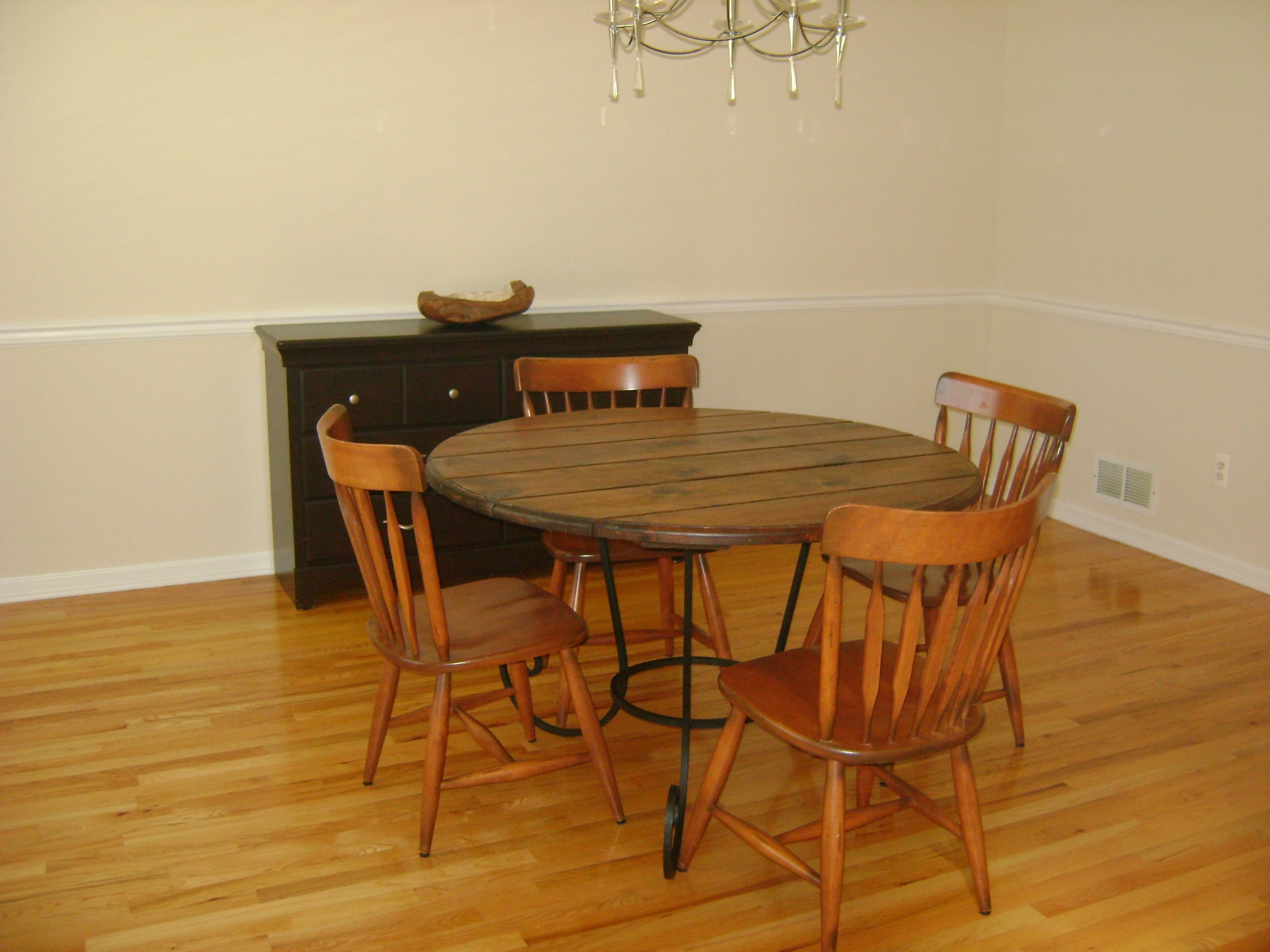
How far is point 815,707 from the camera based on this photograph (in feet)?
6.62

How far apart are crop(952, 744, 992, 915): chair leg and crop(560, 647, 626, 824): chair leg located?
70cm

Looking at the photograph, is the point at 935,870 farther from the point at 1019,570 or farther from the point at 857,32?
the point at 857,32

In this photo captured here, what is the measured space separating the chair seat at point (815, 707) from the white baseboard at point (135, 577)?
2.29 metres

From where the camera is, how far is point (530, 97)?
156 inches

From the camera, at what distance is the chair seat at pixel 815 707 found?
1909 mm

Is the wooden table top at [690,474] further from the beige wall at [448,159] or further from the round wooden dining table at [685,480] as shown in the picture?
the beige wall at [448,159]

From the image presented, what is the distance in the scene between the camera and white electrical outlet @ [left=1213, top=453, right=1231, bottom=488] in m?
3.91

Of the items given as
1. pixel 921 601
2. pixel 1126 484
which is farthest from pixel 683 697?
pixel 1126 484

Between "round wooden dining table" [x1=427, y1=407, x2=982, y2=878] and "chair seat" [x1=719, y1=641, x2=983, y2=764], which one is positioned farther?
"round wooden dining table" [x1=427, y1=407, x2=982, y2=878]

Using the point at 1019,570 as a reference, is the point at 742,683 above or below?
below

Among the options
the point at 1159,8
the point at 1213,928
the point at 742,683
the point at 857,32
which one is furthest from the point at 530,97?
the point at 1213,928

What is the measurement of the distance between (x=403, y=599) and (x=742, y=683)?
68 cm

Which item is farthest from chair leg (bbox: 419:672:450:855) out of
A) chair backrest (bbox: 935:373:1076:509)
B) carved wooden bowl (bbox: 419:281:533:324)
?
carved wooden bowl (bbox: 419:281:533:324)

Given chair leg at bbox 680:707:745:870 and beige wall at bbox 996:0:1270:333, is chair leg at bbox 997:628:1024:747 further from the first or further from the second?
beige wall at bbox 996:0:1270:333
